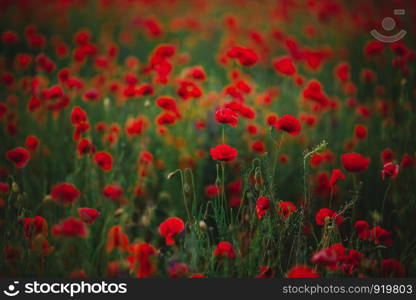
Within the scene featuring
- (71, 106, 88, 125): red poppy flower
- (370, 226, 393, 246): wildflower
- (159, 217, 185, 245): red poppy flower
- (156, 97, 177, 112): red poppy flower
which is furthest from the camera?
(156, 97, 177, 112): red poppy flower

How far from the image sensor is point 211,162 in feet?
6.63

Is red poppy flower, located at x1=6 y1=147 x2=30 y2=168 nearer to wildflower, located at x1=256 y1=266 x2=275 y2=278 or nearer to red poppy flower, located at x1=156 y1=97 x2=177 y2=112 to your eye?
red poppy flower, located at x1=156 y1=97 x2=177 y2=112

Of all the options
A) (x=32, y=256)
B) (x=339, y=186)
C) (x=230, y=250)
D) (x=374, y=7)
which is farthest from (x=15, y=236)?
(x=374, y=7)

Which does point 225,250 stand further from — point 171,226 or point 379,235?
point 379,235

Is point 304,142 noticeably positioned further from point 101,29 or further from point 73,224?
point 101,29

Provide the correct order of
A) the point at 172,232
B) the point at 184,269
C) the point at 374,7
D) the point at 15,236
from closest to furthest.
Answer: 1. the point at 184,269
2. the point at 172,232
3. the point at 15,236
4. the point at 374,7

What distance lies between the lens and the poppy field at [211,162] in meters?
1.14

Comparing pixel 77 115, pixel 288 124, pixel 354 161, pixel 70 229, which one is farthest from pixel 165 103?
pixel 70 229

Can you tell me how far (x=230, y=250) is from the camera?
3.48ft

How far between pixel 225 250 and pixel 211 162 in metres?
0.98

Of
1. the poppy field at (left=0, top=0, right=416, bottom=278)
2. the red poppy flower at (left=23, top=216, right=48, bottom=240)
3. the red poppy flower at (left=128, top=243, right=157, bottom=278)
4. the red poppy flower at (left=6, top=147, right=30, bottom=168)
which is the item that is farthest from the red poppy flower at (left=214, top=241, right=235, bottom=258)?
the red poppy flower at (left=6, top=147, right=30, bottom=168)

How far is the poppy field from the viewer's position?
1.14 m

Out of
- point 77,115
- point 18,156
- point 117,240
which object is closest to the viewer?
point 117,240

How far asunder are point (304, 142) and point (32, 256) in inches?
52.3
